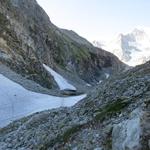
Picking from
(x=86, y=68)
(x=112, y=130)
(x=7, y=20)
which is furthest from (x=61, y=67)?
(x=112, y=130)

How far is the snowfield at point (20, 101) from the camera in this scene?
4475cm

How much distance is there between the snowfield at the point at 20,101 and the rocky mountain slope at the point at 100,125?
49.5ft

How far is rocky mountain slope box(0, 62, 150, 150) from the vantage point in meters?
17.1

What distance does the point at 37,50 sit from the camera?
340ft

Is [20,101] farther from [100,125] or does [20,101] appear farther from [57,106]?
[100,125]

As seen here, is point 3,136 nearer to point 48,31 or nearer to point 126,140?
point 126,140

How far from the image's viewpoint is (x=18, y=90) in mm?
52688

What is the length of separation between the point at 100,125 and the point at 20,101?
98.0ft

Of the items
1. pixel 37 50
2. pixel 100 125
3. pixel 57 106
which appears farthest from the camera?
pixel 37 50

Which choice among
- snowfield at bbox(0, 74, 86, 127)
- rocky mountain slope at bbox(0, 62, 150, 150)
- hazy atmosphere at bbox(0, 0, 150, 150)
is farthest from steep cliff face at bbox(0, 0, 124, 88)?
rocky mountain slope at bbox(0, 62, 150, 150)

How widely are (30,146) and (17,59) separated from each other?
178 ft

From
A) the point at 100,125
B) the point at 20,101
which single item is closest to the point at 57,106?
the point at 20,101

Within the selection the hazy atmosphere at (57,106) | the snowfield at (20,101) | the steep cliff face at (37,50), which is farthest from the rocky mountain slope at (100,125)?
the steep cliff face at (37,50)

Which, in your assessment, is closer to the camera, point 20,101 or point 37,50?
point 20,101
